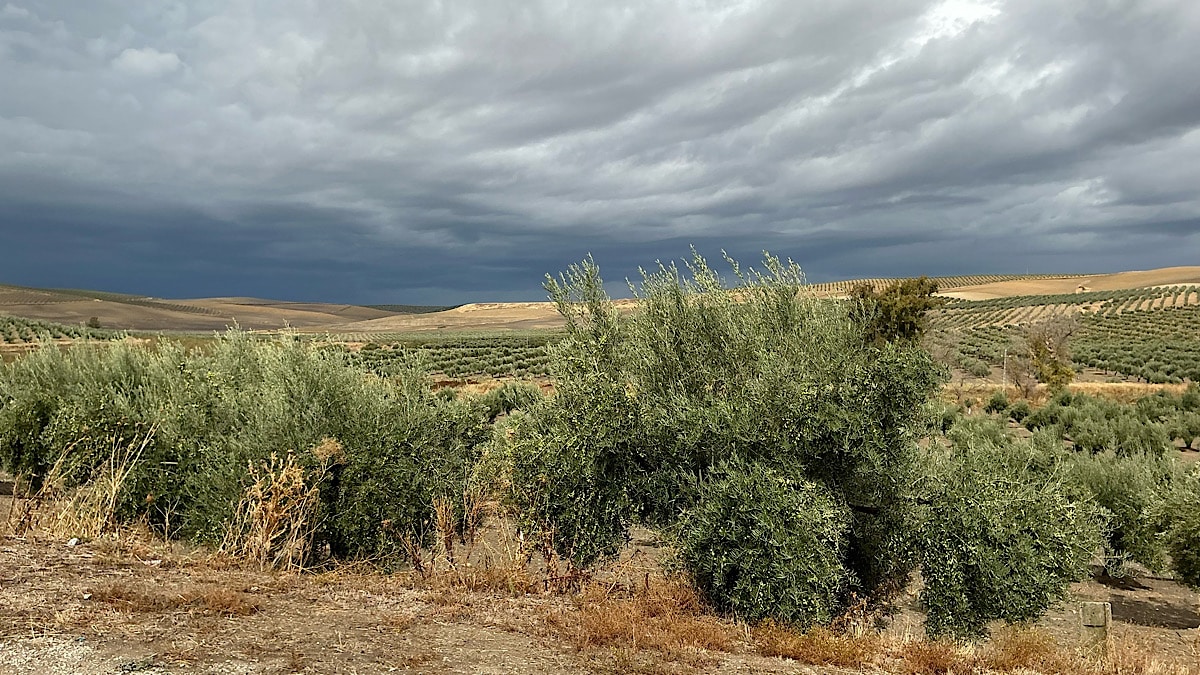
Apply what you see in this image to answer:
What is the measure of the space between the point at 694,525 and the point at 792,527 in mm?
1032

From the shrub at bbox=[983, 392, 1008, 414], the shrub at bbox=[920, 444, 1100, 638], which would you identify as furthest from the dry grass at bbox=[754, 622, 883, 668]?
the shrub at bbox=[983, 392, 1008, 414]

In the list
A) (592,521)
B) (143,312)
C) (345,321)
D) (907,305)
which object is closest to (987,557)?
(592,521)

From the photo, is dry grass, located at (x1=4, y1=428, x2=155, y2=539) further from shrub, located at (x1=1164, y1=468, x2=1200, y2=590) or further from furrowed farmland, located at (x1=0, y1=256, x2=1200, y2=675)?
shrub, located at (x1=1164, y1=468, x2=1200, y2=590)

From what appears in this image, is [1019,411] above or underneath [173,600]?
underneath

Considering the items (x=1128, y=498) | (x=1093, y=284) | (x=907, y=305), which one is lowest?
(x=1128, y=498)

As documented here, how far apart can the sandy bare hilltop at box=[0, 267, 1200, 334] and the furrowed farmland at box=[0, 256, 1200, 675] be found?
90976mm

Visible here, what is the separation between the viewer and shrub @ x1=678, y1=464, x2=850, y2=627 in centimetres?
755

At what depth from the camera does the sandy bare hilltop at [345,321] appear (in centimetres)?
12131

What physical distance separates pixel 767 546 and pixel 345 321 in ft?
631

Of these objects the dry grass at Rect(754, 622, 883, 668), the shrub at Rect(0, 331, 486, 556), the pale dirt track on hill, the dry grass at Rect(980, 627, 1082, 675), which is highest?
the pale dirt track on hill

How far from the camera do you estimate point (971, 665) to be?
6.57m

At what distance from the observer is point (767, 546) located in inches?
304

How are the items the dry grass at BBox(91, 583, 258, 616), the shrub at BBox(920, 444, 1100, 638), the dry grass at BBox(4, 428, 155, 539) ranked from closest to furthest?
the dry grass at BBox(91, 583, 258, 616) → the shrub at BBox(920, 444, 1100, 638) → the dry grass at BBox(4, 428, 155, 539)

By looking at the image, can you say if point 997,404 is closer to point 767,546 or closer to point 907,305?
point 907,305
